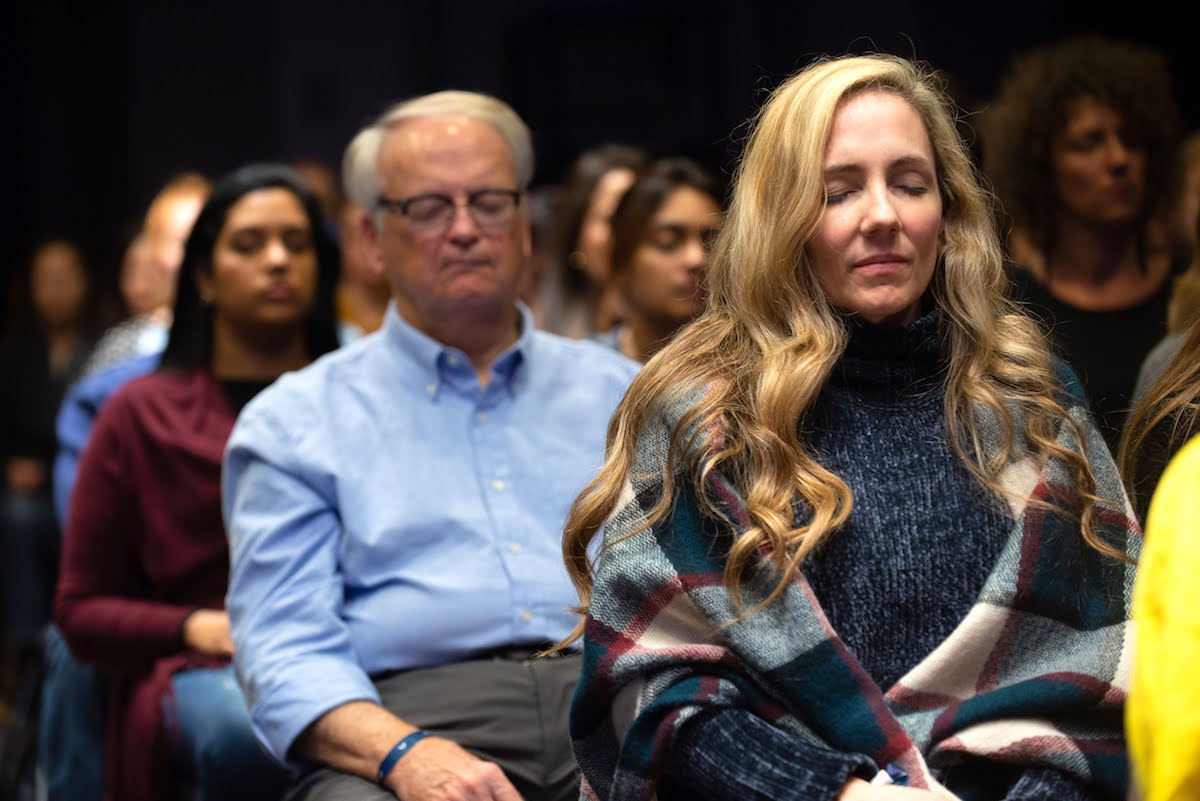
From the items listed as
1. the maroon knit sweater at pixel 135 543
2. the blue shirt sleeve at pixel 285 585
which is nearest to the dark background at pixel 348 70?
the maroon knit sweater at pixel 135 543

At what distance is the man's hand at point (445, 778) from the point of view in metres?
2.08

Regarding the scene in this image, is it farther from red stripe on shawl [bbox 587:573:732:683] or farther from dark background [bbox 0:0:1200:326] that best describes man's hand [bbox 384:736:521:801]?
dark background [bbox 0:0:1200:326]

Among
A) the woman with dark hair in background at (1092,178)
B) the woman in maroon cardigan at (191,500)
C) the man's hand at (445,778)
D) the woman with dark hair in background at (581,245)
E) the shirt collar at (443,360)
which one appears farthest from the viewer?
the woman with dark hair in background at (581,245)

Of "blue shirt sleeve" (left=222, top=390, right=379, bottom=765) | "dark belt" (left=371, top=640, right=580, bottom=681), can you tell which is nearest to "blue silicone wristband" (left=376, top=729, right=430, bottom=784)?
"blue shirt sleeve" (left=222, top=390, right=379, bottom=765)

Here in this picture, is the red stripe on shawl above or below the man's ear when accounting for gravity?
below

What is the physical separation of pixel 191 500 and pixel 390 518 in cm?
68

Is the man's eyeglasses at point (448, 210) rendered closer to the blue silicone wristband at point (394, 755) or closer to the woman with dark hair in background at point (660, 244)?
the blue silicone wristband at point (394, 755)

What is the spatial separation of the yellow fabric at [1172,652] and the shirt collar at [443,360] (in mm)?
1535

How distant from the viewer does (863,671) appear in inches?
66.7

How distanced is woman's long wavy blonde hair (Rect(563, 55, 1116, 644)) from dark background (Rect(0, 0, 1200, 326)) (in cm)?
383

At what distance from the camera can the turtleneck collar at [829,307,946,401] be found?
6.12 ft

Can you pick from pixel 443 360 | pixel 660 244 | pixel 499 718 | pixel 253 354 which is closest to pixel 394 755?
pixel 499 718

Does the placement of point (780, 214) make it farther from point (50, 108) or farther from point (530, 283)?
point (50, 108)

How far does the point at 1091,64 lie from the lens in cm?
313
